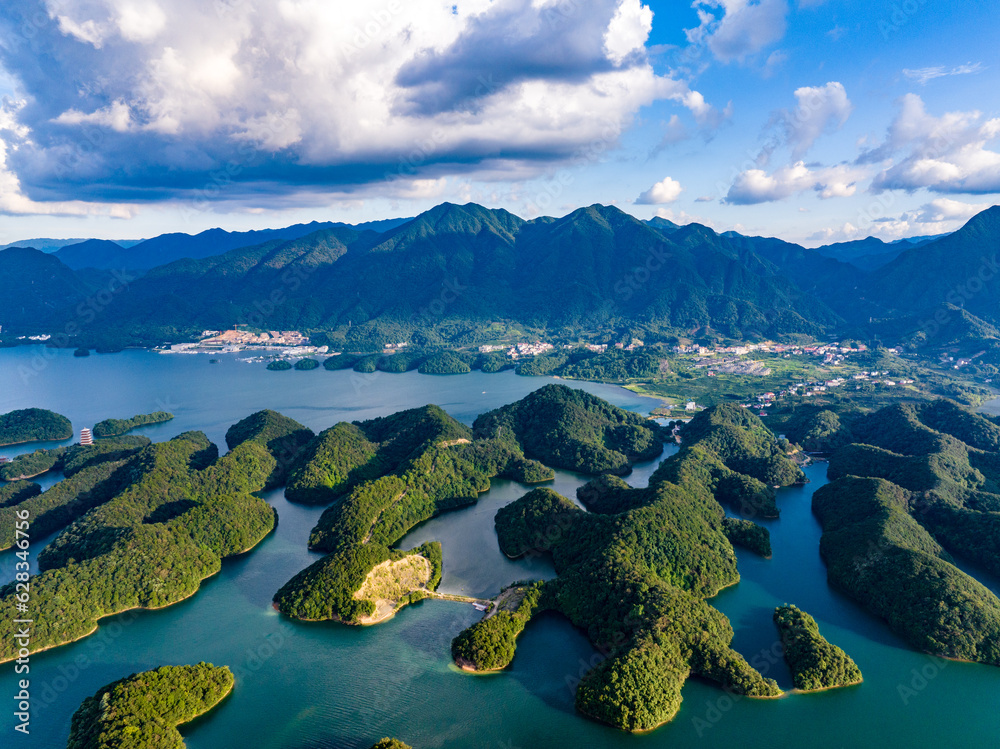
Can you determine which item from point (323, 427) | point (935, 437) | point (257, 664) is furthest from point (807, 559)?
point (323, 427)

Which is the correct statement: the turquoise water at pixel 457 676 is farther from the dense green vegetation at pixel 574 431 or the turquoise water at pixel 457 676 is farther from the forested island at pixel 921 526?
the dense green vegetation at pixel 574 431

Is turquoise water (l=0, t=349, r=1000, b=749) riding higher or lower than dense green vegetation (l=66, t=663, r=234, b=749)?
lower

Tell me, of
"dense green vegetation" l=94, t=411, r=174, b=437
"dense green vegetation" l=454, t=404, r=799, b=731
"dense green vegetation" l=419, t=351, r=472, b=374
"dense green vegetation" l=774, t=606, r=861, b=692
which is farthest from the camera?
"dense green vegetation" l=419, t=351, r=472, b=374

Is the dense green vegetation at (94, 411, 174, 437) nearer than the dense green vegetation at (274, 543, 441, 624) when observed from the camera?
No

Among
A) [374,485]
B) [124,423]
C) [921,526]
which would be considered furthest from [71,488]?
[921,526]

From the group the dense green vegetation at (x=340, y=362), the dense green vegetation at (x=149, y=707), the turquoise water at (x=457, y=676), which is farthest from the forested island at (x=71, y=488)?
the dense green vegetation at (x=340, y=362)

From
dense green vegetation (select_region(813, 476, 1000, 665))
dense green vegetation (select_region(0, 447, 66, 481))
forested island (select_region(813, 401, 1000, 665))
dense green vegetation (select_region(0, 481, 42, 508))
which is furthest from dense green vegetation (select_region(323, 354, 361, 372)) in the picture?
dense green vegetation (select_region(813, 476, 1000, 665))

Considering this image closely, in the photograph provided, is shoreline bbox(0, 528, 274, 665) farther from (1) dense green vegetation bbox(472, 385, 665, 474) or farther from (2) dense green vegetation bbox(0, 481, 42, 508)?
(1) dense green vegetation bbox(472, 385, 665, 474)
